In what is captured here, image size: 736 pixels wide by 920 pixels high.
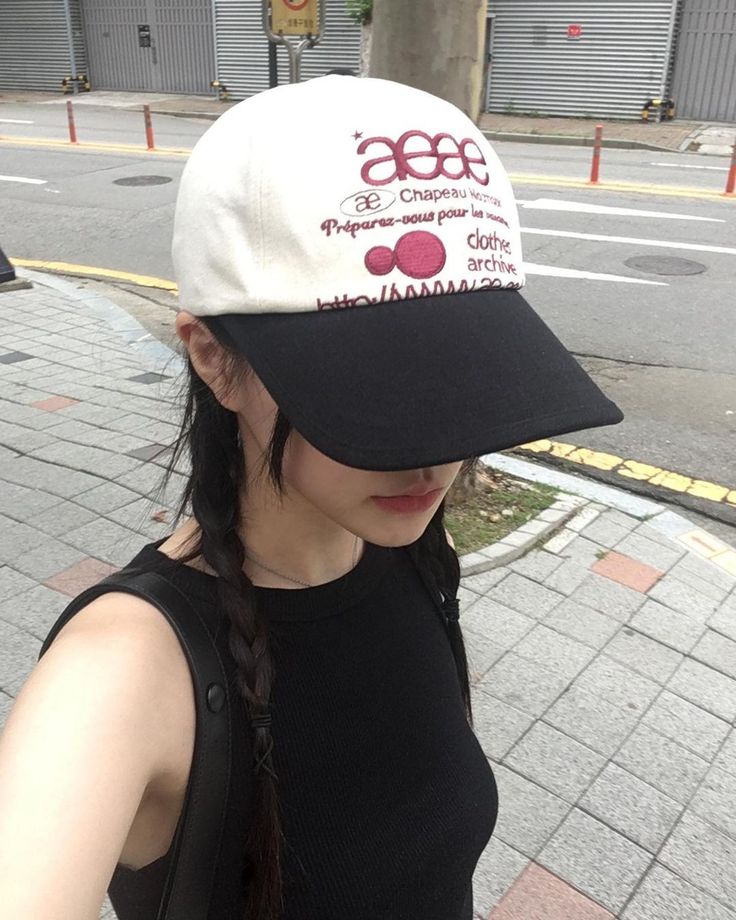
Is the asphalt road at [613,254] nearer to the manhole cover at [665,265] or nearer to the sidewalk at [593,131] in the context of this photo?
the manhole cover at [665,265]

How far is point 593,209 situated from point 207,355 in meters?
10.7

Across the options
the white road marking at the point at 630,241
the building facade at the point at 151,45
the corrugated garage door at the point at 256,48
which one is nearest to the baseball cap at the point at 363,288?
the white road marking at the point at 630,241

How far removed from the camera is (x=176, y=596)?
1.02 metres

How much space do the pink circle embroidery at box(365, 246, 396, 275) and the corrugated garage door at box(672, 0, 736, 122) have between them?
61.5 ft

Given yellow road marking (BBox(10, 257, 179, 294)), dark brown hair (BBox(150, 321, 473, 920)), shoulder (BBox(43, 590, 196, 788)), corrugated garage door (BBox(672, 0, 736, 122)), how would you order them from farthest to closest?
1. corrugated garage door (BBox(672, 0, 736, 122))
2. yellow road marking (BBox(10, 257, 179, 294))
3. dark brown hair (BBox(150, 321, 473, 920))
4. shoulder (BBox(43, 590, 196, 788))

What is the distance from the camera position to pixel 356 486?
3.26 feet

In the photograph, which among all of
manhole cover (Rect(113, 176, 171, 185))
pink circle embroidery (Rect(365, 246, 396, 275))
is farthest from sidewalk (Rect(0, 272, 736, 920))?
manhole cover (Rect(113, 176, 171, 185))

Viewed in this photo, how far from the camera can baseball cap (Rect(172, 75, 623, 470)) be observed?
2.96 ft

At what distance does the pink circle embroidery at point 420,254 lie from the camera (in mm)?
969

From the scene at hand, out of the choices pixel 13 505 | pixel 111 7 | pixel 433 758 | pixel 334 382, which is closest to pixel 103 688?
pixel 334 382

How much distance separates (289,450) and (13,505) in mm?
3174

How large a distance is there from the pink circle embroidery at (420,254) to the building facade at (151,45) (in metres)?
21.0

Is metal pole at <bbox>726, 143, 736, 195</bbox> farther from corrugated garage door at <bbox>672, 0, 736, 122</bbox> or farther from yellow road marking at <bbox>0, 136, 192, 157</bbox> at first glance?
yellow road marking at <bbox>0, 136, 192, 157</bbox>

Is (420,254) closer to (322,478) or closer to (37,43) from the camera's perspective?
(322,478)
